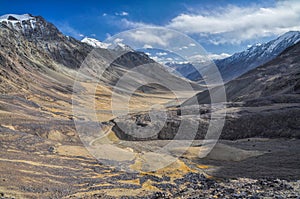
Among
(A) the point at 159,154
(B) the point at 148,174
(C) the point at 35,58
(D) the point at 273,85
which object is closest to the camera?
(B) the point at 148,174

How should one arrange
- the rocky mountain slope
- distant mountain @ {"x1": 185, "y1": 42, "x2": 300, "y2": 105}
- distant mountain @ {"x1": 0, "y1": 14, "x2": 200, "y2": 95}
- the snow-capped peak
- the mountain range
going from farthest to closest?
the snow-capped peak → distant mountain @ {"x1": 0, "y1": 14, "x2": 200, "y2": 95} → distant mountain @ {"x1": 185, "y1": 42, "x2": 300, "y2": 105} → the rocky mountain slope → the mountain range

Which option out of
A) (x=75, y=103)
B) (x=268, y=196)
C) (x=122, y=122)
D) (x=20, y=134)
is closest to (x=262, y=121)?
(x=122, y=122)

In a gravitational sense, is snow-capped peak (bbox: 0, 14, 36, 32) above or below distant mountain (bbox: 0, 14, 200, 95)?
above

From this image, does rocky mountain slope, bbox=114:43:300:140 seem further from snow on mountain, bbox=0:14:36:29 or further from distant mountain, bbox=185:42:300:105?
snow on mountain, bbox=0:14:36:29

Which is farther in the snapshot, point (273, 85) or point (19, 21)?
point (19, 21)

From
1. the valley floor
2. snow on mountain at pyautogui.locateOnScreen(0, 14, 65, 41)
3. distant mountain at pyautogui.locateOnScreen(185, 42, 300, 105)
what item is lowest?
the valley floor

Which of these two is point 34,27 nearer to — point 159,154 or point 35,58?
point 35,58

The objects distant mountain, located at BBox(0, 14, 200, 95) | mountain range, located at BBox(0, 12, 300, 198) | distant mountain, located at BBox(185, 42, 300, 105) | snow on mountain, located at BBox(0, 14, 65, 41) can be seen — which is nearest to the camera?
mountain range, located at BBox(0, 12, 300, 198)

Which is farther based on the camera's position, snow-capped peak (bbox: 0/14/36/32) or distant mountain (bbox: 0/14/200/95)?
snow-capped peak (bbox: 0/14/36/32)

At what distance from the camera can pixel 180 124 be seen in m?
50.9

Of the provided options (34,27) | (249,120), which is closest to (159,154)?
(249,120)

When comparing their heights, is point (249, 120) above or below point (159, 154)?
above

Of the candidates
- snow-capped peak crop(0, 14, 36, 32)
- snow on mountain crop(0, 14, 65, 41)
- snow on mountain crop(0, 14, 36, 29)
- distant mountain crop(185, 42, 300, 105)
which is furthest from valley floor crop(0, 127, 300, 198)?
snow on mountain crop(0, 14, 65, 41)

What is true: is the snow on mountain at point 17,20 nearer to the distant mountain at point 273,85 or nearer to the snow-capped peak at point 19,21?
the snow-capped peak at point 19,21
